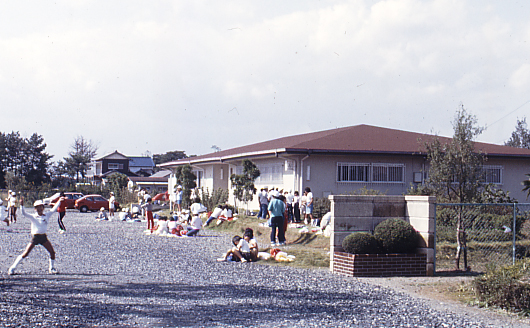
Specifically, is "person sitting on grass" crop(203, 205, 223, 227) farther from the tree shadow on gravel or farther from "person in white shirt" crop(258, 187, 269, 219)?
the tree shadow on gravel

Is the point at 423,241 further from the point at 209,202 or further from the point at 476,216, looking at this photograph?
the point at 209,202

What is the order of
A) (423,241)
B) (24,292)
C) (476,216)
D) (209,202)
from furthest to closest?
(209,202) → (476,216) → (423,241) → (24,292)

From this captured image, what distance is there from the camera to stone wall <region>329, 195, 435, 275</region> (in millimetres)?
11531

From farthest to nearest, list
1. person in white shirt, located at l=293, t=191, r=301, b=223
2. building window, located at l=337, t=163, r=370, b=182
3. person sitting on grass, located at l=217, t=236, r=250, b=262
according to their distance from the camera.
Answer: building window, located at l=337, t=163, r=370, b=182, person in white shirt, located at l=293, t=191, r=301, b=223, person sitting on grass, located at l=217, t=236, r=250, b=262

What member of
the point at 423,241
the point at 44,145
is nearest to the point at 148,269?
the point at 423,241

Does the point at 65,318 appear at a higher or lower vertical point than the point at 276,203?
lower

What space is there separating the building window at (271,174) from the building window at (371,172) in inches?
129

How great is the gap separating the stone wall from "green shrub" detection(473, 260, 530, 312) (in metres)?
2.72

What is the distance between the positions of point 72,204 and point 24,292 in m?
35.2

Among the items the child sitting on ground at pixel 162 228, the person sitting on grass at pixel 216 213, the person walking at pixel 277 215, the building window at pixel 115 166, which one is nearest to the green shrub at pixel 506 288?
the person walking at pixel 277 215

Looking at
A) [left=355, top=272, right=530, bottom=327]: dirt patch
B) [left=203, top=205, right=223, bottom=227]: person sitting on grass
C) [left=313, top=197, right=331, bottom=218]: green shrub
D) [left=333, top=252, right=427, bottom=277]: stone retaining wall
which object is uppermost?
[left=313, top=197, right=331, bottom=218]: green shrub

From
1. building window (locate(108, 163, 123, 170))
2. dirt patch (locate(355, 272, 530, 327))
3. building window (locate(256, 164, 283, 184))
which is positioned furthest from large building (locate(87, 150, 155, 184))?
dirt patch (locate(355, 272, 530, 327))

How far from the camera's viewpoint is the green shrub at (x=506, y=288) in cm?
812

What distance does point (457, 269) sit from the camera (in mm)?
12172
